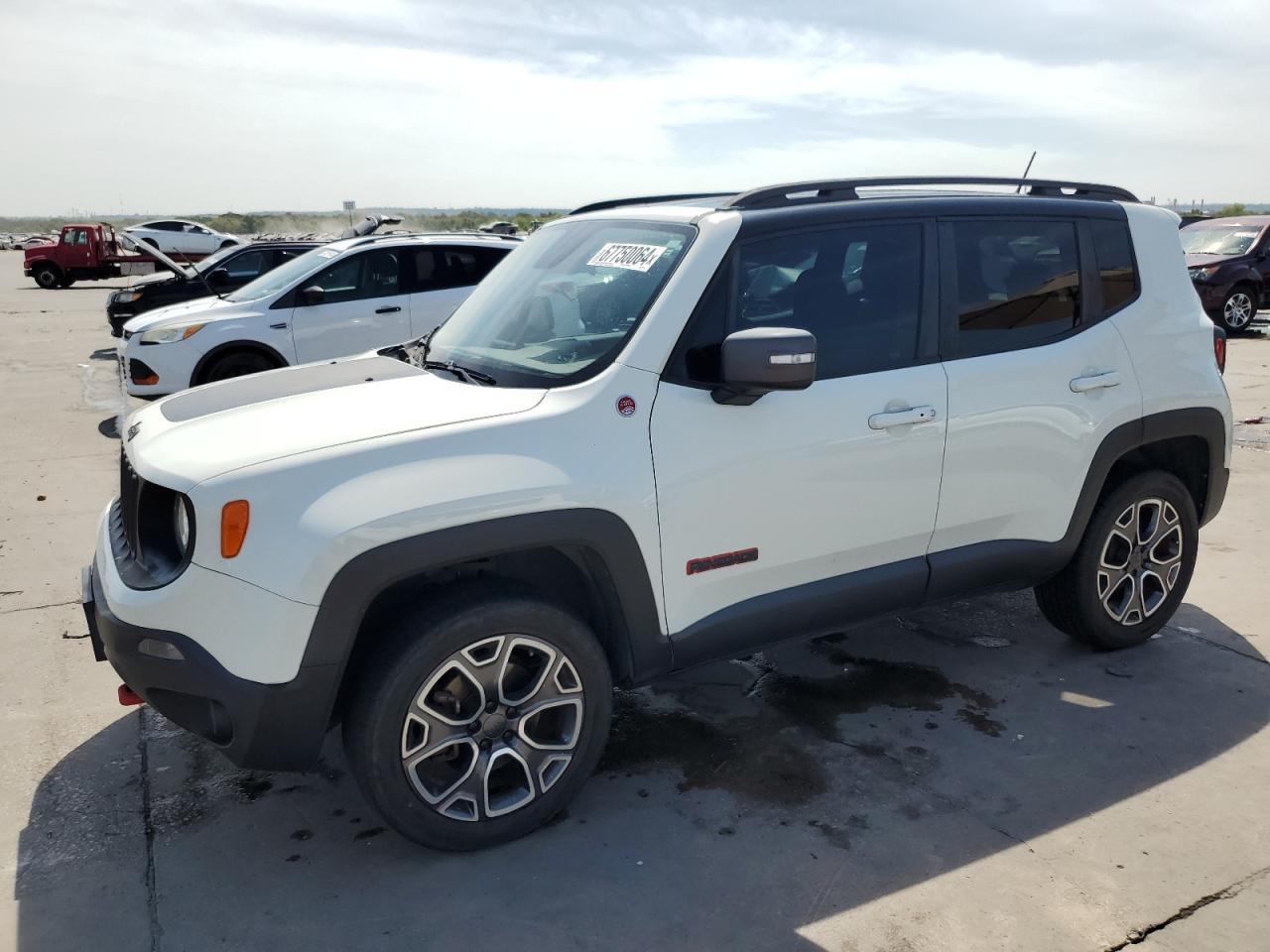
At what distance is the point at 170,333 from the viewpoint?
354 inches

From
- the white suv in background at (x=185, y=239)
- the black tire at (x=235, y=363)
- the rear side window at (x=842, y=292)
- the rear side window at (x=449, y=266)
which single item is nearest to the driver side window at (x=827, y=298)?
the rear side window at (x=842, y=292)

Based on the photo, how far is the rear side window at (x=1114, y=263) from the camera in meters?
4.31

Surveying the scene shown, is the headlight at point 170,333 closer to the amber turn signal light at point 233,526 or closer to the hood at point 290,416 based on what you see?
the hood at point 290,416

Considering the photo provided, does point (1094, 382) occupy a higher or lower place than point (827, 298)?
lower

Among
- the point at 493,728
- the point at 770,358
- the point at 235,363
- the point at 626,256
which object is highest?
the point at 626,256

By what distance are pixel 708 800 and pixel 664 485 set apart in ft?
3.49

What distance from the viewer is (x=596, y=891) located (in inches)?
120

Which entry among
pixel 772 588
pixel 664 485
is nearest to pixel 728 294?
pixel 664 485

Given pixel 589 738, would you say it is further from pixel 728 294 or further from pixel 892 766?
pixel 728 294

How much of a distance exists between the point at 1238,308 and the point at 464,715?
15.5 metres

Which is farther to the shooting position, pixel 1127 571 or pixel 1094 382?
pixel 1127 571

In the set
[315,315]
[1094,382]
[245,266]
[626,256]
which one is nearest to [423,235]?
[315,315]

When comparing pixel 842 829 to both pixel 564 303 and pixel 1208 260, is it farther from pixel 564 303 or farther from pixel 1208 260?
pixel 1208 260

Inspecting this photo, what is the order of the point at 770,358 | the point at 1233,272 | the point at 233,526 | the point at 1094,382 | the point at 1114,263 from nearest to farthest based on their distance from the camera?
1. the point at 233,526
2. the point at 770,358
3. the point at 1094,382
4. the point at 1114,263
5. the point at 1233,272
